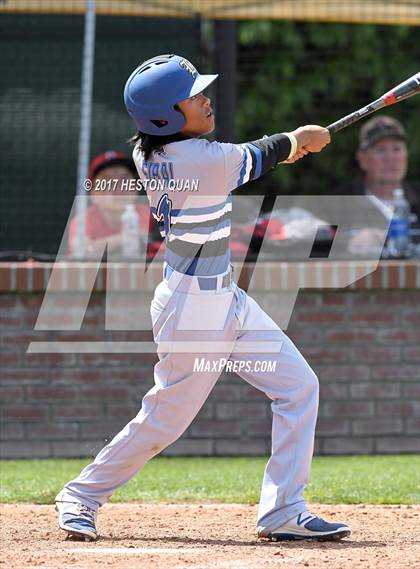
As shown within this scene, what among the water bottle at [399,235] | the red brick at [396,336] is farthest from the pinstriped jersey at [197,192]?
the water bottle at [399,235]

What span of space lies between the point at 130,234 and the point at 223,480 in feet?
6.73

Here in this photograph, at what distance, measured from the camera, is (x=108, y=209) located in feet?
28.1

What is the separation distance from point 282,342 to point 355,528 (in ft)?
3.13

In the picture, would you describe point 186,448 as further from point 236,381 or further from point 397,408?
point 397,408

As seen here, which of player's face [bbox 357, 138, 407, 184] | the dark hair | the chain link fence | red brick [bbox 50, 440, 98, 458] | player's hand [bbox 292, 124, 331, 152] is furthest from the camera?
the chain link fence

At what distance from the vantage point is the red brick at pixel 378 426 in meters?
8.19

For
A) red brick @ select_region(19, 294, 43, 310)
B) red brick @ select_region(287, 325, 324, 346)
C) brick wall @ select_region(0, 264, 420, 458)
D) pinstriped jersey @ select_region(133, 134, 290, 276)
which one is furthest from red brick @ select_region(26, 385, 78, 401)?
pinstriped jersey @ select_region(133, 134, 290, 276)

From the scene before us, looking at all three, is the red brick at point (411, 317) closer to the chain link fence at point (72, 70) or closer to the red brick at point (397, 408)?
the red brick at point (397, 408)

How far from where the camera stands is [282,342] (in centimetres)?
515

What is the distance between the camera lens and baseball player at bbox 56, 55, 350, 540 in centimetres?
501

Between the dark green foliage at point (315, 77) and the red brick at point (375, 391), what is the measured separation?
17.9ft

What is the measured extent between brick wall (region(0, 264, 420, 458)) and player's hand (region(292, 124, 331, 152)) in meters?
2.93

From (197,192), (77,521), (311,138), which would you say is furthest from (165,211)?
(77,521)

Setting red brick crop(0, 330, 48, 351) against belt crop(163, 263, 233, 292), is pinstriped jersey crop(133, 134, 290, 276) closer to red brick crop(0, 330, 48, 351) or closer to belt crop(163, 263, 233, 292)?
belt crop(163, 263, 233, 292)
